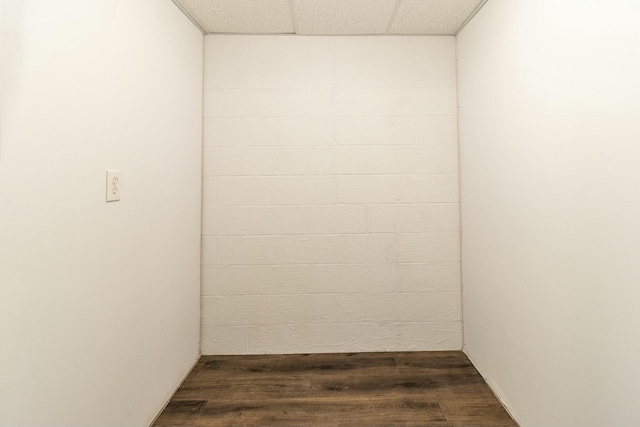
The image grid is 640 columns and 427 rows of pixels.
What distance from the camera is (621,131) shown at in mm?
1071

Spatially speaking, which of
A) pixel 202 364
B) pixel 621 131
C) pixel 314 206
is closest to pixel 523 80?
pixel 621 131

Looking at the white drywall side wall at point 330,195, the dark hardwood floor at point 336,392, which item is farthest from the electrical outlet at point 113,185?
the dark hardwood floor at point 336,392

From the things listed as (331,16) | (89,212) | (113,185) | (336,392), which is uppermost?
(331,16)

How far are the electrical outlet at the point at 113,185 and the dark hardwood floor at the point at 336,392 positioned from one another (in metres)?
1.24

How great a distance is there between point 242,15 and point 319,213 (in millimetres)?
1450

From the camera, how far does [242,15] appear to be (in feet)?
7.06

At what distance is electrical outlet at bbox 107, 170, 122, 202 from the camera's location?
1342mm

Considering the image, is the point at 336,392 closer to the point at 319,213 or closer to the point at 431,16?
the point at 319,213

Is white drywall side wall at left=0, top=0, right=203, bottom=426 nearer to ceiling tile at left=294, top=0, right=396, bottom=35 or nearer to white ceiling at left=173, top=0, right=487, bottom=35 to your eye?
white ceiling at left=173, top=0, right=487, bottom=35

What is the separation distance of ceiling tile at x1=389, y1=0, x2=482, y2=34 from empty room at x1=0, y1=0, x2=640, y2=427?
2 centimetres

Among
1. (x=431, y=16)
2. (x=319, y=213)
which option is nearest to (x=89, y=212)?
(x=319, y=213)

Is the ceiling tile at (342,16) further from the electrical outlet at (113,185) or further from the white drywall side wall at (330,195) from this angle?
the electrical outlet at (113,185)

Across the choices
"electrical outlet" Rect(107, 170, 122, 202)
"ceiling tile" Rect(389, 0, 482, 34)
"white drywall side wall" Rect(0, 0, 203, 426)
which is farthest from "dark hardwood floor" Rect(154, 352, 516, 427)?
"ceiling tile" Rect(389, 0, 482, 34)

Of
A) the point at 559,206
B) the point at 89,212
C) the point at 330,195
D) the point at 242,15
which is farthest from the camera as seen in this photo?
the point at 330,195
